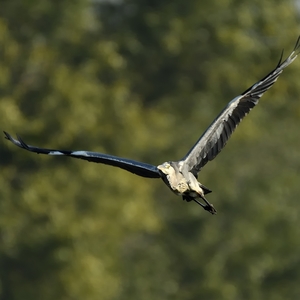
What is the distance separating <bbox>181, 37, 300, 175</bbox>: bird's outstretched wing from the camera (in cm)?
1296

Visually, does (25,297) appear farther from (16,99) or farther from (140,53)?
(140,53)

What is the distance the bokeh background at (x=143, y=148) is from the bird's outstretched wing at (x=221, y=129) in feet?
48.7

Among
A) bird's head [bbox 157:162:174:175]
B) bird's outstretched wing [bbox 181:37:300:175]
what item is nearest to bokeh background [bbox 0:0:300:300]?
bird's outstretched wing [bbox 181:37:300:175]

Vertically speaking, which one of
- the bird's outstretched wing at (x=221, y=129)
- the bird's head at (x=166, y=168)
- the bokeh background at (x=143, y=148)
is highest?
the bokeh background at (x=143, y=148)

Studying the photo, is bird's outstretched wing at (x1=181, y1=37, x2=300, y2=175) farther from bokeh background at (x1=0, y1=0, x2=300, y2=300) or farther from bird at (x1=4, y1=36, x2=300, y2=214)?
bokeh background at (x1=0, y1=0, x2=300, y2=300)

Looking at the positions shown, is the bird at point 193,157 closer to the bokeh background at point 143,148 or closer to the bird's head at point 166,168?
the bird's head at point 166,168

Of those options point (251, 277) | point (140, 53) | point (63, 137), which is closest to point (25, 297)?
point (63, 137)

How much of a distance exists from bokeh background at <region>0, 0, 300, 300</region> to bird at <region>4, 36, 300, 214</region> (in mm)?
14904

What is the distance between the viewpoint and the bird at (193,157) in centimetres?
1250

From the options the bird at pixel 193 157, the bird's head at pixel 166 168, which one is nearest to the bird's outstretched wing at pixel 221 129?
the bird at pixel 193 157

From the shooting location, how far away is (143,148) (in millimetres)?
31609

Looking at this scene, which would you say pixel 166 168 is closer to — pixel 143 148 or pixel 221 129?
pixel 221 129

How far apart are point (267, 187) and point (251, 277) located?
2316 millimetres

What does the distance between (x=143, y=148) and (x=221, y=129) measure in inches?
715
